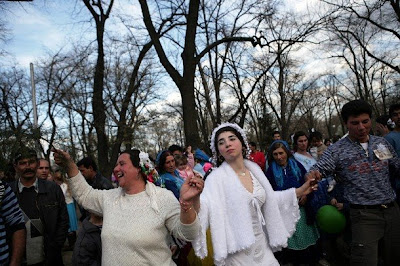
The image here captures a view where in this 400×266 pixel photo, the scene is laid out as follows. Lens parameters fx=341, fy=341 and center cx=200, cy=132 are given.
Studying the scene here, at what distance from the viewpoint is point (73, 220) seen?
852 centimetres

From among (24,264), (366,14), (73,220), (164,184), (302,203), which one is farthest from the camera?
(366,14)

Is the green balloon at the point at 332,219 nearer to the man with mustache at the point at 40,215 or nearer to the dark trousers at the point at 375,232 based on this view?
the dark trousers at the point at 375,232

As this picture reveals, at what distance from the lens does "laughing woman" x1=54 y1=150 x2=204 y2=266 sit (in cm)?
239

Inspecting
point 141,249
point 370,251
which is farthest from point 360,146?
point 141,249

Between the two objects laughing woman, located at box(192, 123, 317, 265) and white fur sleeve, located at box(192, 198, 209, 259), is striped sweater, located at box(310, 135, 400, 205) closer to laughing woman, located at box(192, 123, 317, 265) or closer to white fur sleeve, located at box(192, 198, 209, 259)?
laughing woman, located at box(192, 123, 317, 265)

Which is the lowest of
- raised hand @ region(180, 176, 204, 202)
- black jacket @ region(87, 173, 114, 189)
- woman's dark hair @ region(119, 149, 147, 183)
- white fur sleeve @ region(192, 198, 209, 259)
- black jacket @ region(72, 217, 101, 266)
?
black jacket @ region(72, 217, 101, 266)

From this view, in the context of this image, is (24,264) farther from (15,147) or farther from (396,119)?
(396,119)

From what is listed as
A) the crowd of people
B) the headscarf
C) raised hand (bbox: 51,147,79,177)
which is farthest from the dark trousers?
raised hand (bbox: 51,147,79,177)

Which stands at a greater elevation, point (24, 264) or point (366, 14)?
point (366, 14)

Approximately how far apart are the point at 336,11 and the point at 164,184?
10.7 meters

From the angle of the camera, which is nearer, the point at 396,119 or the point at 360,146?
the point at 360,146

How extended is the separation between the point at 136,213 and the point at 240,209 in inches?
33.8

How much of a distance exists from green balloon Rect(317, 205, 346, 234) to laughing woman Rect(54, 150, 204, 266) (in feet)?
7.80

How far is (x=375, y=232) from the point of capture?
3227mm
